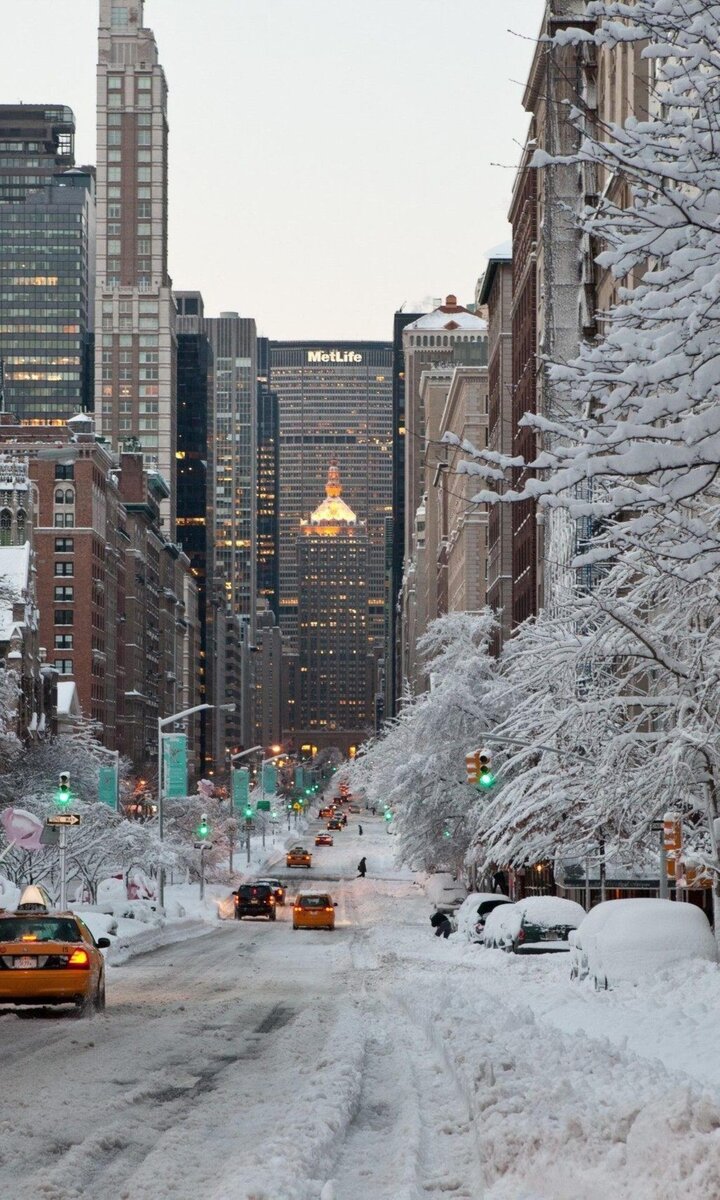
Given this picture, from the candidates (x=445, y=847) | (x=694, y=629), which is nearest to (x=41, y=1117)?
(x=694, y=629)

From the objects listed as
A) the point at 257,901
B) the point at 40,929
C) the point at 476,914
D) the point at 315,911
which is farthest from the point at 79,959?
the point at 257,901

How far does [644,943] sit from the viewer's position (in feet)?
88.4

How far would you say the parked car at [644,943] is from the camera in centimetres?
2667

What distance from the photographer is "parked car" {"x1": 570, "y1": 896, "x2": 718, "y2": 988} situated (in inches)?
1050

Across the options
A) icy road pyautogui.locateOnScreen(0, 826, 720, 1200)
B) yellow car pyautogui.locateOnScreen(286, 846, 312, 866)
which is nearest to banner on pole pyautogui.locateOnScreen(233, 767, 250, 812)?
yellow car pyautogui.locateOnScreen(286, 846, 312, 866)

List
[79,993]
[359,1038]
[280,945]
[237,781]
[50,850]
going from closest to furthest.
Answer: [359,1038] < [79,993] < [280,945] < [50,850] < [237,781]

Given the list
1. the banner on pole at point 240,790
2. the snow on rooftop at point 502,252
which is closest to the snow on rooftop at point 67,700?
the banner on pole at point 240,790

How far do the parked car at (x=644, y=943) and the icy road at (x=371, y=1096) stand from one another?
0.69 meters

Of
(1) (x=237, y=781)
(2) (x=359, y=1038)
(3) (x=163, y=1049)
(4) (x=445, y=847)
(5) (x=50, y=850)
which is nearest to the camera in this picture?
(3) (x=163, y=1049)

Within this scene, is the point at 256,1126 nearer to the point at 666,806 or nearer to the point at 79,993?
the point at 79,993

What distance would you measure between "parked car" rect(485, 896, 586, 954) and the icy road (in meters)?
8.43

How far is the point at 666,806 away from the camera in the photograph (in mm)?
30781

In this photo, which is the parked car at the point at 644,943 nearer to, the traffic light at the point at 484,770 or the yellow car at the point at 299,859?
the traffic light at the point at 484,770

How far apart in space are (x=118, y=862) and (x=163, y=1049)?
5393 cm
